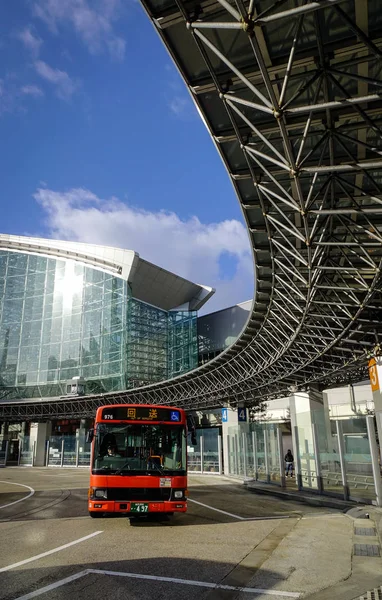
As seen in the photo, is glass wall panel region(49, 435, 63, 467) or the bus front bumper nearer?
the bus front bumper

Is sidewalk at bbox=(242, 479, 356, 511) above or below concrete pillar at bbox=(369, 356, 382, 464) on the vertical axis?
below

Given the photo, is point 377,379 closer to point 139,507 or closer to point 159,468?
point 159,468

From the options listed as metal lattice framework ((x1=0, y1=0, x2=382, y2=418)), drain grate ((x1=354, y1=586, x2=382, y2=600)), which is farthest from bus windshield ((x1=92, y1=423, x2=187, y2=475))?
drain grate ((x1=354, y1=586, x2=382, y2=600))

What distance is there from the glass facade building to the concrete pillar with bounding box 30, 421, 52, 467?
4016 mm

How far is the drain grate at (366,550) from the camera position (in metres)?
7.30

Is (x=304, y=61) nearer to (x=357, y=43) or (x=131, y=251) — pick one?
(x=357, y=43)

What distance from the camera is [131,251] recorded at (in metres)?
49.1

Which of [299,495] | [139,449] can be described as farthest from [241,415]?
[139,449]

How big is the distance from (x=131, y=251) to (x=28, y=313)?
630 inches

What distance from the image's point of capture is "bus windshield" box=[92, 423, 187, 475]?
10.7m

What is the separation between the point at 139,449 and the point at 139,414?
945mm

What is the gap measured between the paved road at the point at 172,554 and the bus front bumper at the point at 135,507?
39 cm

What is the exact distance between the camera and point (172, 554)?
25.3ft

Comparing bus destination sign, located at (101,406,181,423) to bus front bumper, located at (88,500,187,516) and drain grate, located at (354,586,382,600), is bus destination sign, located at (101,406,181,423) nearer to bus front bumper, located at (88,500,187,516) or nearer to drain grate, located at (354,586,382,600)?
bus front bumper, located at (88,500,187,516)
